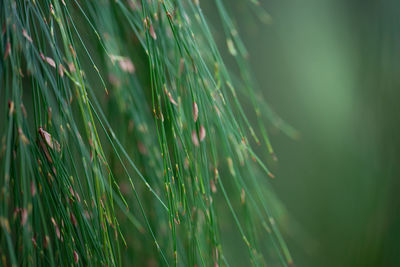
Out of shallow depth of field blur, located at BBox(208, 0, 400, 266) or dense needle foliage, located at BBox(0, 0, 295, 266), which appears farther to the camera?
shallow depth of field blur, located at BBox(208, 0, 400, 266)

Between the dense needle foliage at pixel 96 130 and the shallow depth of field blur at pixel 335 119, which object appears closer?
the dense needle foliage at pixel 96 130

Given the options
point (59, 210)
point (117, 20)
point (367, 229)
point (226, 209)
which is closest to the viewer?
point (59, 210)

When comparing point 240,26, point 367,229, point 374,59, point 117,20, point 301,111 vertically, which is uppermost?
point 117,20

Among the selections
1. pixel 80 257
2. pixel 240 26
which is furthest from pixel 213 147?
pixel 240 26

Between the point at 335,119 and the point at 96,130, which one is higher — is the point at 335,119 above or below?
below

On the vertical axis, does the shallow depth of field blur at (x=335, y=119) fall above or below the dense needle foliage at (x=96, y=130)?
below

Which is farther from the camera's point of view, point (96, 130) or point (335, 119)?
point (335, 119)

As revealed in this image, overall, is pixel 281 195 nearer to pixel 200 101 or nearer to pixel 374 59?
pixel 374 59

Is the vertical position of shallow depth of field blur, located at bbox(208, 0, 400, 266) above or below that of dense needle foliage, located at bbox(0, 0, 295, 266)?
below
